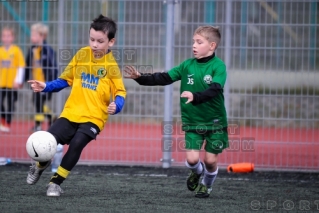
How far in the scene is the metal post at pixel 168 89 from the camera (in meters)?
10.4

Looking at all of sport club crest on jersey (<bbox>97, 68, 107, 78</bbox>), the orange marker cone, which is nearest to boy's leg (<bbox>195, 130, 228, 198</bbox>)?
sport club crest on jersey (<bbox>97, 68, 107, 78</bbox>)

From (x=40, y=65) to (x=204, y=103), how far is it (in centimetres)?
410

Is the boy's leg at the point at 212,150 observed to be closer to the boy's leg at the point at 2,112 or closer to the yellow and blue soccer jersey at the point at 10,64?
the boy's leg at the point at 2,112

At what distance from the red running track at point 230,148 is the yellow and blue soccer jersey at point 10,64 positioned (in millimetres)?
730

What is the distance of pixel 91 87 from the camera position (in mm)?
7551

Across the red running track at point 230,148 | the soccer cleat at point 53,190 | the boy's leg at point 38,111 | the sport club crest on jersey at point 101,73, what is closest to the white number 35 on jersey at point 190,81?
the sport club crest on jersey at point 101,73

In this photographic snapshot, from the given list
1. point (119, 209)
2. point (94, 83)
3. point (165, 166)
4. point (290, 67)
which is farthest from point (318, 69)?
point (119, 209)

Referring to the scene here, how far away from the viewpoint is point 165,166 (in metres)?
10.5

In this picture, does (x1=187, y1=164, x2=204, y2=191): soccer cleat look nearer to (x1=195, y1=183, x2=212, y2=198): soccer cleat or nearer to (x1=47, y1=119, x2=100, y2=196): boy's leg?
(x1=195, y1=183, x2=212, y2=198): soccer cleat

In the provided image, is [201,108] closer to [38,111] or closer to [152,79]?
[152,79]

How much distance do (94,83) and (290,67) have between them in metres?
3.59

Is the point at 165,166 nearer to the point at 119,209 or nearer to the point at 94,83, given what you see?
the point at 94,83

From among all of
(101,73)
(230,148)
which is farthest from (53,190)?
(230,148)

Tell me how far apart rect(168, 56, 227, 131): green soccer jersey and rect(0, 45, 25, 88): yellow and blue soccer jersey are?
3.94 m
